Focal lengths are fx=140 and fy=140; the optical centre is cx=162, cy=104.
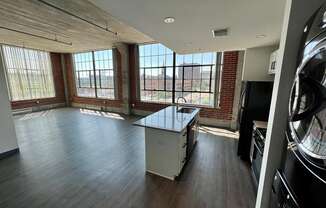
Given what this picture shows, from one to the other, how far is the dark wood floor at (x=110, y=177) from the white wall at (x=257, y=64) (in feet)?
6.18

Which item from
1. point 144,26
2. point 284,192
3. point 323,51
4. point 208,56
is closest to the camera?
point 323,51

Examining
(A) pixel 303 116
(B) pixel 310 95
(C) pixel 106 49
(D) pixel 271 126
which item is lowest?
(D) pixel 271 126

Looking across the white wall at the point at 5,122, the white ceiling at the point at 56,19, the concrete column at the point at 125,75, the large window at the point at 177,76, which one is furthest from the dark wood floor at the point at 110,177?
the white ceiling at the point at 56,19

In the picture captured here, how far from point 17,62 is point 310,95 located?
9751 millimetres

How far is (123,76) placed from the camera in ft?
21.1

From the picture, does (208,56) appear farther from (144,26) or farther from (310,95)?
(310,95)

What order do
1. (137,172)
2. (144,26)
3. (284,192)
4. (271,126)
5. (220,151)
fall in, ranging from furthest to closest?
1. (220,151)
2. (137,172)
3. (144,26)
4. (271,126)
5. (284,192)

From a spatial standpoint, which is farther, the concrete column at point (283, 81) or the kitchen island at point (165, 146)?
the kitchen island at point (165, 146)

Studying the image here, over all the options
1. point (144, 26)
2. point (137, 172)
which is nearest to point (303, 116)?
point (144, 26)

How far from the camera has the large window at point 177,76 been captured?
Answer: 5070mm

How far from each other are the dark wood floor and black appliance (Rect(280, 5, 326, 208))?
140 centimetres

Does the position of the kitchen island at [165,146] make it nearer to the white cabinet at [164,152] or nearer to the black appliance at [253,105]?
the white cabinet at [164,152]

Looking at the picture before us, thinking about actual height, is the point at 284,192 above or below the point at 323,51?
below

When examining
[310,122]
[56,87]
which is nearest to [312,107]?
[310,122]
